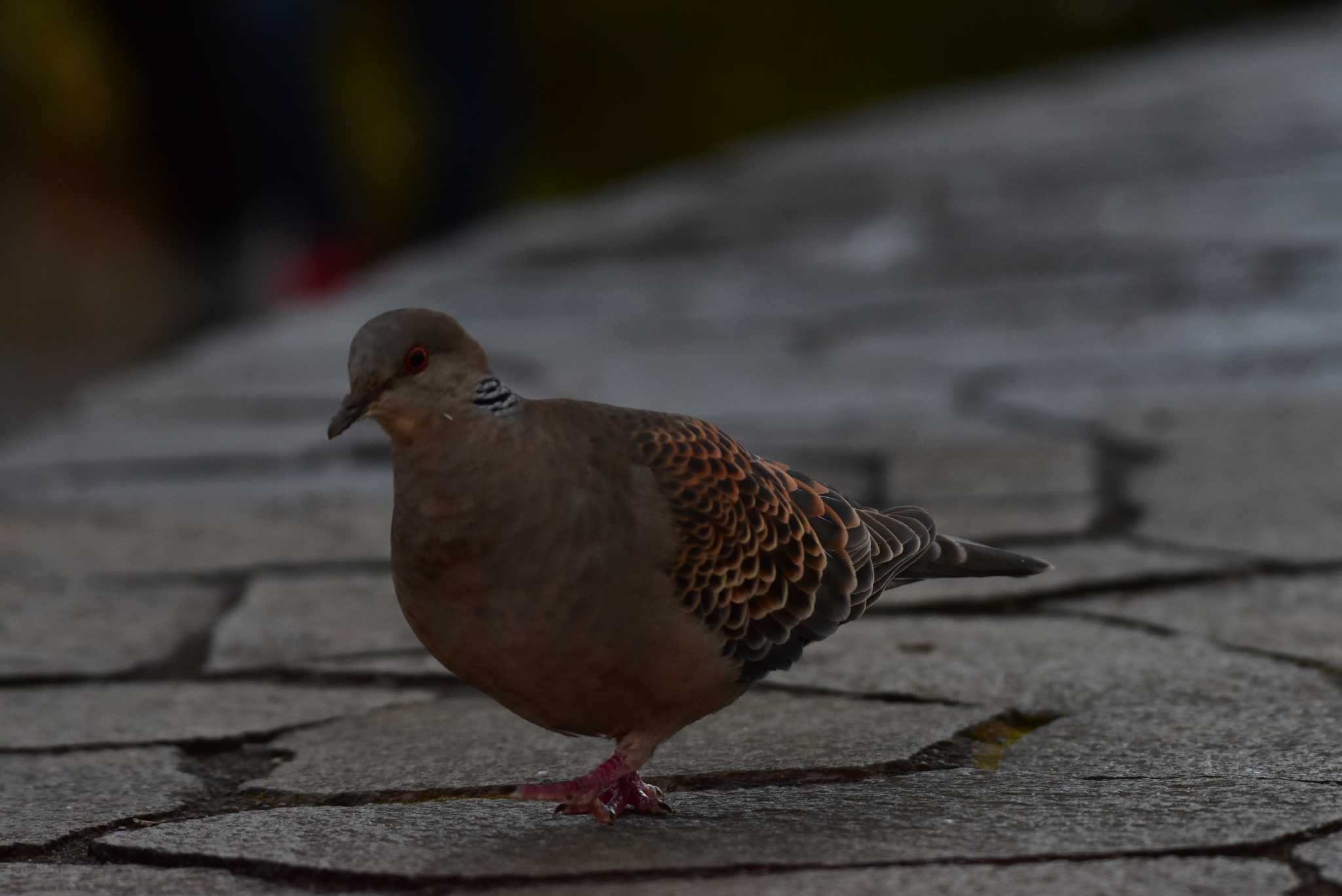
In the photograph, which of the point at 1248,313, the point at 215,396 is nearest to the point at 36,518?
the point at 215,396

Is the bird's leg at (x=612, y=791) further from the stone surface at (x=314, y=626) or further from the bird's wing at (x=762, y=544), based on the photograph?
the stone surface at (x=314, y=626)

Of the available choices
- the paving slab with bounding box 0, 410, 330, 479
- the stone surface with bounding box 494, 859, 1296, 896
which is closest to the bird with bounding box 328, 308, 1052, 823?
the stone surface with bounding box 494, 859, 1296, 896

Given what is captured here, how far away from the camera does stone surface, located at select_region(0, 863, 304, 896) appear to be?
6.34 ft

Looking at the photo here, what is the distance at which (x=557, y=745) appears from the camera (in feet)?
8.24

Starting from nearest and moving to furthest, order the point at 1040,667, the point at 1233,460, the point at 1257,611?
the point at 1040,667, the point at 1257,611, the point at 1233,460

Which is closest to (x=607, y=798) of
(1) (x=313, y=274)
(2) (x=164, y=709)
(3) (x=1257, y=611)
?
(2) (x=164, y=709)

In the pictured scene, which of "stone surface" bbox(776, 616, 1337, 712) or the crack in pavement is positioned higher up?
"stone surface" bbox(776, 616, 1337, 712)

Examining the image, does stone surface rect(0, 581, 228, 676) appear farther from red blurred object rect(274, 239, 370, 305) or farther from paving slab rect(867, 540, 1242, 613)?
red blurred object rect(274, 239, 370, 305)

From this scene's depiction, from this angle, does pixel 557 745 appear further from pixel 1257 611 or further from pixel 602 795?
pixel 1257 611

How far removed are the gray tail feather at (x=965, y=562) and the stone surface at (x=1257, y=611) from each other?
1.38ft

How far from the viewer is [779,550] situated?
7.67 ft

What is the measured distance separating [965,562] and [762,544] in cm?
35

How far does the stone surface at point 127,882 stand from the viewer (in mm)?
1933

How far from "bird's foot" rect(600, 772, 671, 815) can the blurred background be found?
18.8ft
